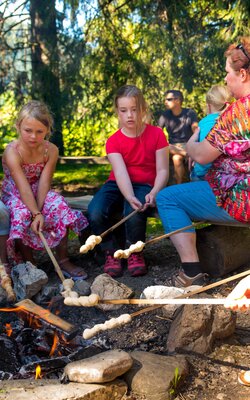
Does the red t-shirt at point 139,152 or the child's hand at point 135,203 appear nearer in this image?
the child's hand at point 135,203

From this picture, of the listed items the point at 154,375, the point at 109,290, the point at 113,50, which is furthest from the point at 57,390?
the point at 113,50

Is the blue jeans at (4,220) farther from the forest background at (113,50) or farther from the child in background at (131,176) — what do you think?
the forest background at (113,50)

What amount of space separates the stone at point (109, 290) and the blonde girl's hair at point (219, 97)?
167 centimetres

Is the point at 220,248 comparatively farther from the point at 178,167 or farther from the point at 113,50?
the point at 113,50

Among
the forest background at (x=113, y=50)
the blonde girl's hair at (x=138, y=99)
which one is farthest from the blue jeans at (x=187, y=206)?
the forest background at (x=113, y=50)

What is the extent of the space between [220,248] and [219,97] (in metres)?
1.19

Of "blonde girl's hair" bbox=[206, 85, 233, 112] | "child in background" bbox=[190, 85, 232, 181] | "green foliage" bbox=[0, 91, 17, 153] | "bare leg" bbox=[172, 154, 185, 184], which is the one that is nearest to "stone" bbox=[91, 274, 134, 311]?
"child in background" bbox=[190, 85, 232, 181]

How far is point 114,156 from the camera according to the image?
15.5 feet

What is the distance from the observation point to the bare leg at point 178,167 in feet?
18.4

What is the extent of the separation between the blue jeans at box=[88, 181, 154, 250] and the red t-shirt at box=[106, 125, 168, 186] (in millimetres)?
87

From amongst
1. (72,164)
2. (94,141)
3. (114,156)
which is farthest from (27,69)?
(114,156)

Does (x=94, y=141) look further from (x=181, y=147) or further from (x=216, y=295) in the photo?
(x=216, y=295)

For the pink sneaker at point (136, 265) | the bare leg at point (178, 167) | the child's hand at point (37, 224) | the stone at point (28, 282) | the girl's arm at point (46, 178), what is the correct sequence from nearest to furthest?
the stone at point (28, 282)
the child's hand at point (37, 224)
the pink sneaker at point (136, 265)
the girl's arm at point (46, 178)
the bare leg at point (178, 167)

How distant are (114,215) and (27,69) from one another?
665cm
